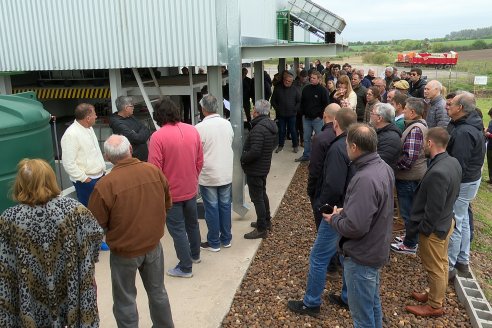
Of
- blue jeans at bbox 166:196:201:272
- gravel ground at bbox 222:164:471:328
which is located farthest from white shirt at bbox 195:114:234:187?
gravel ground at bbox 222:164:471:328

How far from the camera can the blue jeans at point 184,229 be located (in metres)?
4.17

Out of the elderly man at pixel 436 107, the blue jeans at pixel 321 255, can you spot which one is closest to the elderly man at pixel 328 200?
the blue jeans at pixel 321 255

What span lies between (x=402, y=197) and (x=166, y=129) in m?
2.89

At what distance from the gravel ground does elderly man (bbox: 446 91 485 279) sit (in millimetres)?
511

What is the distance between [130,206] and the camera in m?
2.96

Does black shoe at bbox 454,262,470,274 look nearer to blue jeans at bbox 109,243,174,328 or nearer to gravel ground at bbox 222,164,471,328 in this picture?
gravel ground at bbox 222,164,471,328

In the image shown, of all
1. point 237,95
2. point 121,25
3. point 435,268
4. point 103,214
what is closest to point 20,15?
point 121,25

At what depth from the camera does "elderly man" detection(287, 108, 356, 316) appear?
11.6ft

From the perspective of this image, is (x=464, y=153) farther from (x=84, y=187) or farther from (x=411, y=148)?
(x=84, y=187)

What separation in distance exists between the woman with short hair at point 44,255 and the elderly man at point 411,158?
131 inches

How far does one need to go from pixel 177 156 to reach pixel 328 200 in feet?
4.85

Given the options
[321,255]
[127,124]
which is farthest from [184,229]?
[127,124]

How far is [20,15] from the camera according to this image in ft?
20.5

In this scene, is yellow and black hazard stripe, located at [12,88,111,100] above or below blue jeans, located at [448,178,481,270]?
above
